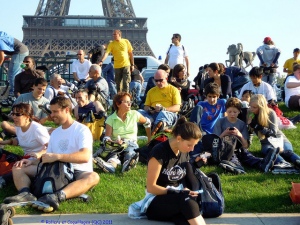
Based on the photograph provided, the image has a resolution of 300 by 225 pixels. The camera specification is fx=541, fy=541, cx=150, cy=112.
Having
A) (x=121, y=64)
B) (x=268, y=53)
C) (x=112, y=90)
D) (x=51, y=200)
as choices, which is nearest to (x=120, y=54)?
(x=121, y=64)

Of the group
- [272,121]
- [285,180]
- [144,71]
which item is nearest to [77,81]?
[144,71]

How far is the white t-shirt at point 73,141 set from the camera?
20.0ft

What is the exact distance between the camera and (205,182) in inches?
213

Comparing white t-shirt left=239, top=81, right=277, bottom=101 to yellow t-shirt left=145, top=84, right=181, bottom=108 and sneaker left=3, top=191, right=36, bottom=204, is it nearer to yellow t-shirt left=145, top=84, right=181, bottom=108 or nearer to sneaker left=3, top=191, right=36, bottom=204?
yellow t-shirt left=145, top=84, right=181, bottom=108

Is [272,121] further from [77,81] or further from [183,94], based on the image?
[77,81]

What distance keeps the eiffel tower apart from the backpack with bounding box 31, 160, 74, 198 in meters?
46.4

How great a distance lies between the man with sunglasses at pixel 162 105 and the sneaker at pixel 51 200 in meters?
3.47

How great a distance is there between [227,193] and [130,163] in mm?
1436

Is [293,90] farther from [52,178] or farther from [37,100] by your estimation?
[52,178]

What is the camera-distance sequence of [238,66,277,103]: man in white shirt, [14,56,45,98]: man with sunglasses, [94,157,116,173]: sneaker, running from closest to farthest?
[94,157,116,173]: sneaker < [238,66,277,103]: man in white shirt < [14,56,45,98]: man with sunglasses

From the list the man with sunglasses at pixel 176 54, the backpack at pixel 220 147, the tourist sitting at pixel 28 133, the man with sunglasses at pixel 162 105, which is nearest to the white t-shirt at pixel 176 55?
the man with sunglasses at pixel 176 54

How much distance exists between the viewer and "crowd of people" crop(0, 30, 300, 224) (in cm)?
503

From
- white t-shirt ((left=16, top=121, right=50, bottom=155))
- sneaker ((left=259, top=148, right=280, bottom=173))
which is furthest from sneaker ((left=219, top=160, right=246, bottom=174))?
white t-shirt ((left=16, top=121, right=50, bottom=155))

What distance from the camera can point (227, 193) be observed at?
6.53 metres
